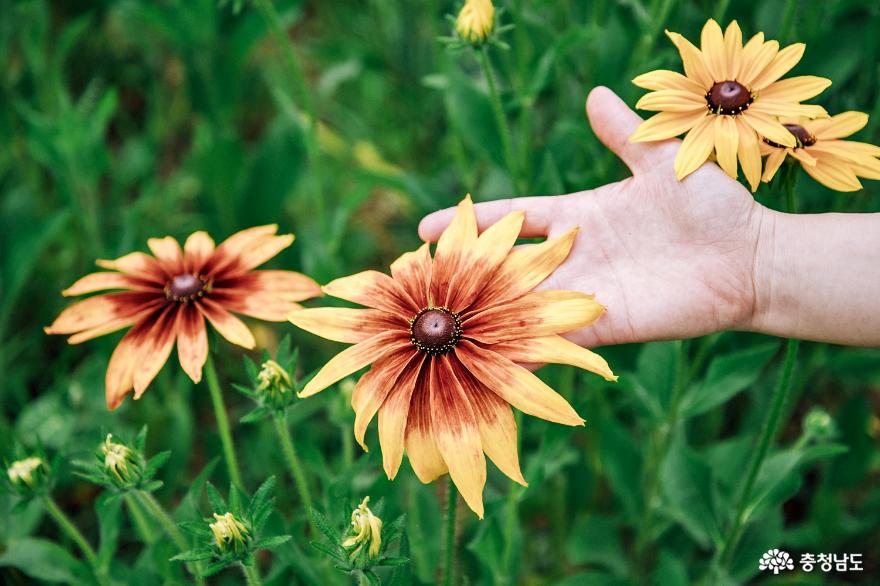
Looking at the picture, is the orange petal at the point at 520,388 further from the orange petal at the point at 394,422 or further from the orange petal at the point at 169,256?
the orange petal at the point at 169,256

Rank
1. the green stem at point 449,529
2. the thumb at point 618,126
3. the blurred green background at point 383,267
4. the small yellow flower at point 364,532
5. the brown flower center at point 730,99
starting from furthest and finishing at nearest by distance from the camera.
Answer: the blurred green background at point 383,267 → the thumb at point 618,126 → the brown flower center at point 730,99 → the green stem at point 449,529 → the small yellow flower at point 364,532

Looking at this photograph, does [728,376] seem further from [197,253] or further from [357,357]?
[197,253]

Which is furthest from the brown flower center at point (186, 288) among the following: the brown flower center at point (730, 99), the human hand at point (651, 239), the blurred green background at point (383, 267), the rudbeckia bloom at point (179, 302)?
the brown flower center at point (730, 99)

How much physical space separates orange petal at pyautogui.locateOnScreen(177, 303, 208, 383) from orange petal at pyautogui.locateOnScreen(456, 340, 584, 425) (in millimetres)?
361

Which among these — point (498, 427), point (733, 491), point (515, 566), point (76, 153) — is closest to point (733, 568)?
point (733, 491)

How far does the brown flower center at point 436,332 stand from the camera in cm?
88

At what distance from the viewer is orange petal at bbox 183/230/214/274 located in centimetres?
113

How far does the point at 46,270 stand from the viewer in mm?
1926

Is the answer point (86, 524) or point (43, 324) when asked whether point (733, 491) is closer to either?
point (86, 524)

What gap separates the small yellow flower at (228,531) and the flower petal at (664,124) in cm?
68

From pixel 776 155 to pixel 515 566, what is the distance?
0.72 meters

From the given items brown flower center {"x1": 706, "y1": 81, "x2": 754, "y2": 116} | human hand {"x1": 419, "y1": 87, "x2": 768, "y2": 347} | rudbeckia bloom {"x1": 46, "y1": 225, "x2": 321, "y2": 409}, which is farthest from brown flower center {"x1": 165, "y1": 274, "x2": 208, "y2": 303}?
brown flower center {"x1": 706, "y1": 81, "x2": 754, "y2": 116}

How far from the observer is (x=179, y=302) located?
42.4 inches

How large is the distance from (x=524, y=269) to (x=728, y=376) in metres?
0.46
